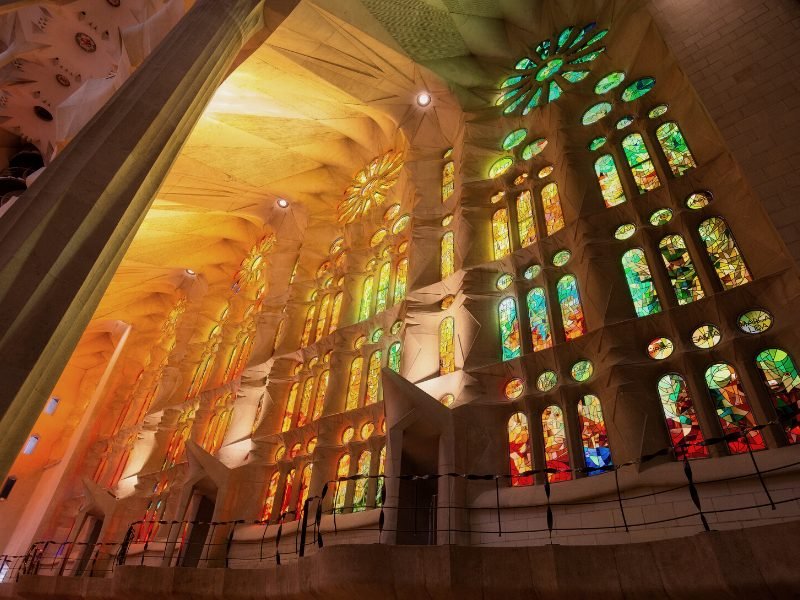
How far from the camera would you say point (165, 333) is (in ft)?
90.1

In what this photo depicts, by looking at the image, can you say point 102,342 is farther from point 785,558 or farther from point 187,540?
point 785,558

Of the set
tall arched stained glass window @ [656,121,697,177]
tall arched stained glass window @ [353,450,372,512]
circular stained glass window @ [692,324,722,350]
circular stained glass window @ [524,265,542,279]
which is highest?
tall arched stained glass window @ [656,121,697,177]

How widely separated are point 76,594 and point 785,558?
15.2 meters

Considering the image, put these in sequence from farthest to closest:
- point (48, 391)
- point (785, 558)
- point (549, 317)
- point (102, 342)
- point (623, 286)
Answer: point (102, 342) → point (549, 317) → point (623, 286) → point (48, 391) → point (785, 558)

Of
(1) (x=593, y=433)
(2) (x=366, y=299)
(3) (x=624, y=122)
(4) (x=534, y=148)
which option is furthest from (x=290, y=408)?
(3) (x=624, y=122)

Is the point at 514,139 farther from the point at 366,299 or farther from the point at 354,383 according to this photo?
the point at 354,383

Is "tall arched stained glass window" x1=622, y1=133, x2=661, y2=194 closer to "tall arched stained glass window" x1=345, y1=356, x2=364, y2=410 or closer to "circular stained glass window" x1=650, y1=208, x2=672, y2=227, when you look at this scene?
"circular stained glass window" x1=650, y1=208, x2=672, y2=227

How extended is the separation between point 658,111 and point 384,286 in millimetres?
8951

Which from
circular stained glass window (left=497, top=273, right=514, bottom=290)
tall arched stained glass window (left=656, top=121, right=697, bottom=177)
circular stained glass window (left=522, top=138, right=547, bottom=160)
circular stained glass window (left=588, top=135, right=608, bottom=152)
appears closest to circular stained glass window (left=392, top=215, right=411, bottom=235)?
circular stained glass window (left=522, top=138, right=547, bottom=160)

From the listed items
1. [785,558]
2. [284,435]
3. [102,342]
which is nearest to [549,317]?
[785,558]

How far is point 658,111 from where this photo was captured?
41.1 ft

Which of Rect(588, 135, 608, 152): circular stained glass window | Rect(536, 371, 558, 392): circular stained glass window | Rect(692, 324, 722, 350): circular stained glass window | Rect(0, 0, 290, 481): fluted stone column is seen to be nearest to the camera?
Rect(0, 0, 290, 481): fluted stone column

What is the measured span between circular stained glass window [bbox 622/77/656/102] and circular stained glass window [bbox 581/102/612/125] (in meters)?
0.46

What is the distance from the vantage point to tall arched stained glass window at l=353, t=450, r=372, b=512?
12.1 meters
